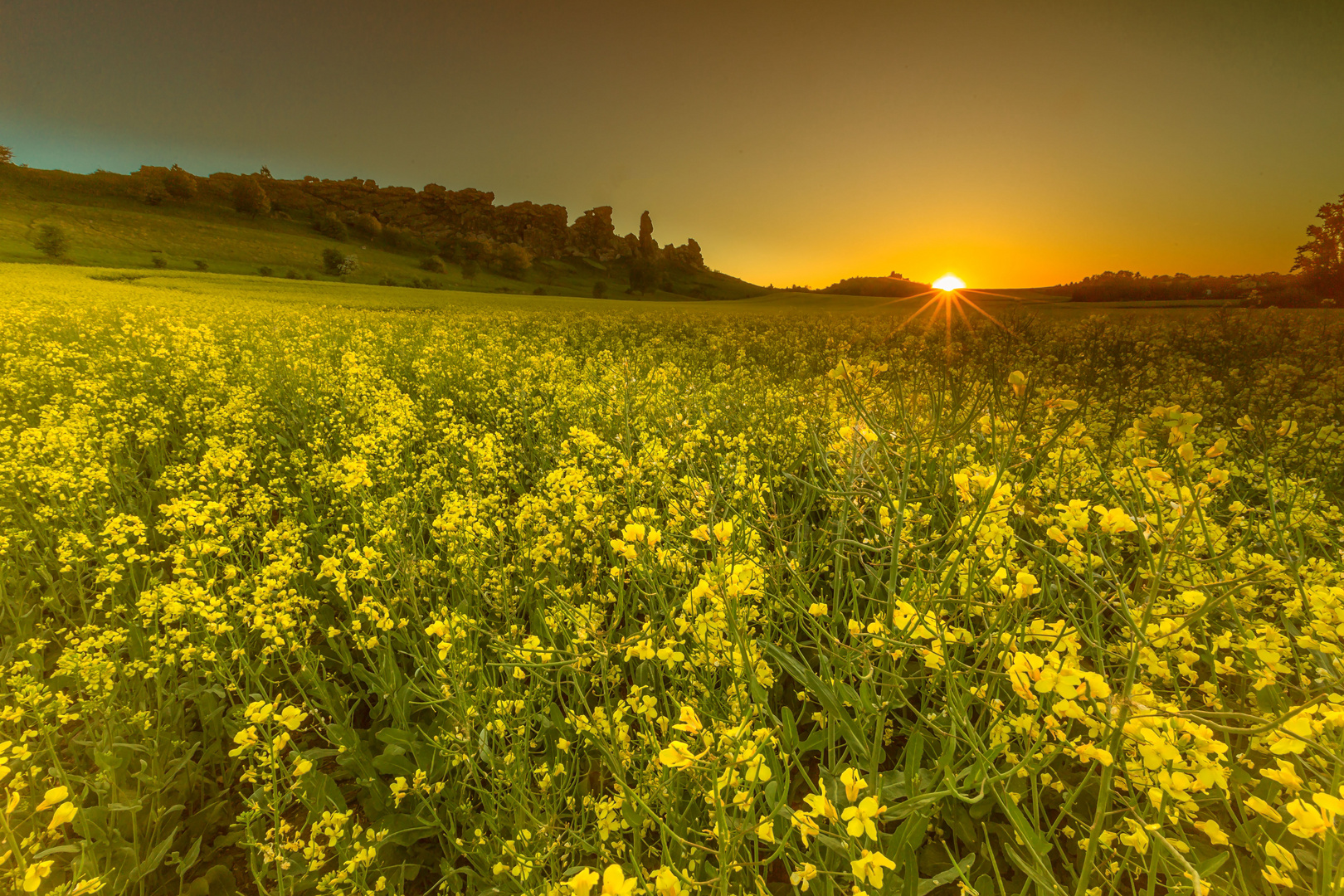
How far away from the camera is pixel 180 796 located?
8.62 ft

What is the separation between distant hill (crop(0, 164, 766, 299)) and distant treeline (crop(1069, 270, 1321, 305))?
199ft

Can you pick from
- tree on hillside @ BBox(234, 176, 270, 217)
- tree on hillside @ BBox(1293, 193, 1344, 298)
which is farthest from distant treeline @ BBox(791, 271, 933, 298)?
tree on hillside @ BBox(234, 176, 270, 217)

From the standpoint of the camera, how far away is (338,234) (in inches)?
3450

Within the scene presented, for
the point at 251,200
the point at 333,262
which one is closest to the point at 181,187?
the point at 251,200

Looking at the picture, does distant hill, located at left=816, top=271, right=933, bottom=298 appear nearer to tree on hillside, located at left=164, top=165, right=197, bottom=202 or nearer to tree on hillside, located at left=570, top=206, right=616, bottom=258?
tree on hillside, located at left=570, top=206, right=616, bottom=258

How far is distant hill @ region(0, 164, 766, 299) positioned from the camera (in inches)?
2170

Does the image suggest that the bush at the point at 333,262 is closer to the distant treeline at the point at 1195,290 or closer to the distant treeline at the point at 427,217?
the distant treeline at the point at 427,217

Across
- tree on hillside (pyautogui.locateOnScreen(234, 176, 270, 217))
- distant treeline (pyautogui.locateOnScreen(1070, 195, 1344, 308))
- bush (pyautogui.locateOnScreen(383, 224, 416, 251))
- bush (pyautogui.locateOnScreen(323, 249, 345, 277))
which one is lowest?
distant treeline (pyautogui.locateOnScreen(1070, 195, 1344, 308))

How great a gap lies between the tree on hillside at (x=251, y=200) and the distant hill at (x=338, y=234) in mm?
193

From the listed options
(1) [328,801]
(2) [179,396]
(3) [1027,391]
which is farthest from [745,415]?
(2) [179,396]

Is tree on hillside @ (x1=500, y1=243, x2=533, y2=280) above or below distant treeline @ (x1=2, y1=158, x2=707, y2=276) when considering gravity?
below

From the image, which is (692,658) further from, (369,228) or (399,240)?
(369,228)

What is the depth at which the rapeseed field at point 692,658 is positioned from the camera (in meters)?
1.51

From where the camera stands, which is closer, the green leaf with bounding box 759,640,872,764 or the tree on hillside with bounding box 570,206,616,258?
the green leaf with bounding box 759,640,872,764
